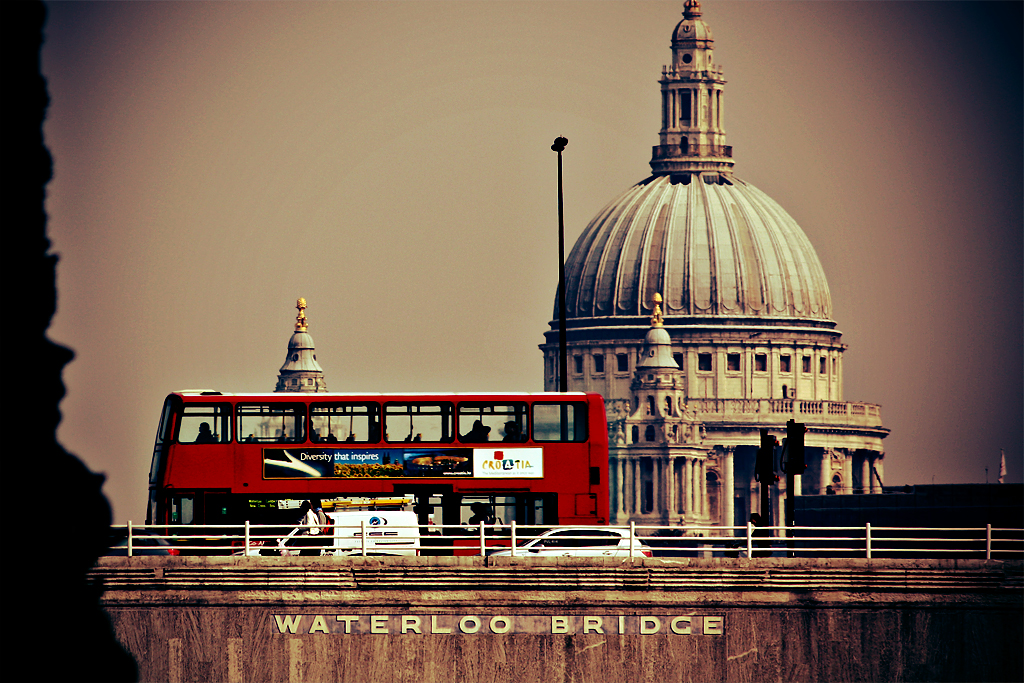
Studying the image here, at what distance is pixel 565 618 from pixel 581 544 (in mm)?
2887

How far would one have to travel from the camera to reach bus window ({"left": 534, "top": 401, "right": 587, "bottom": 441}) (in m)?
49.0

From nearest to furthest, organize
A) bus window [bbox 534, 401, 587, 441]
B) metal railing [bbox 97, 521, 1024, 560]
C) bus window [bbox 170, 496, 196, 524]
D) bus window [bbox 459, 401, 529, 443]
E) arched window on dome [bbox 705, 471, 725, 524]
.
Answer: metal railing [bbox 97, 521, 1024, 560] < bus window [bbox 170, 496, 196, 524] < bus window [bbox 459, 401, 529, 443] < bus window [bbox 534, 401, 587, 441] < arched window on dome [bbox 705, 471, 725, 524]

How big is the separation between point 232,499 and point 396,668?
651 centimetres

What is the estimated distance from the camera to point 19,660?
38.2 metres

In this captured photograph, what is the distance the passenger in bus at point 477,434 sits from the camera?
48750 mm

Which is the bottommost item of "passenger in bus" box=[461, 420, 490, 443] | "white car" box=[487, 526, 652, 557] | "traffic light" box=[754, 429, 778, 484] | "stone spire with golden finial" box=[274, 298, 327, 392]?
"white car" box=[487, 526, 652, 557]

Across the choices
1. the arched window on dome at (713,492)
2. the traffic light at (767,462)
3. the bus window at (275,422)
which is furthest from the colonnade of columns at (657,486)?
the bus window at (275,422)

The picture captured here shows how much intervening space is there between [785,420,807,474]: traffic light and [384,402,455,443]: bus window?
698cm

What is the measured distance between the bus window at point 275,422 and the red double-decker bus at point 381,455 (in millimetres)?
21

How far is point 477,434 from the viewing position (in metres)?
48.8

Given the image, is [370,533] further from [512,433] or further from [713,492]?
[713,492]

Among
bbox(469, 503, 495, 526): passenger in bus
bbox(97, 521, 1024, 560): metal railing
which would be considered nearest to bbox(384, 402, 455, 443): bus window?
bbox(469, 503, 495, 526): passenger in bus

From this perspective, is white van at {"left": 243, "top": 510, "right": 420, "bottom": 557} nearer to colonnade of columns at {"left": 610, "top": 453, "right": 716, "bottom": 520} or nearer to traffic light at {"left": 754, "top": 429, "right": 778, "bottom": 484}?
traffic light at {"left": 754, "top": 429, "right": 778, "bottom": 484}

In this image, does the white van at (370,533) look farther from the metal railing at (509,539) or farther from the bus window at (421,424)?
the bus window at (421,424)
